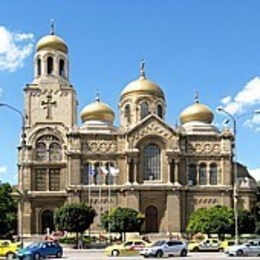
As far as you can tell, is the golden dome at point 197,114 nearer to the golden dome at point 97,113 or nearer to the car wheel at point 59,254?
the golden dome at point 97,113

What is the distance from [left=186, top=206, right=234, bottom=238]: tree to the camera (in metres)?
73.0

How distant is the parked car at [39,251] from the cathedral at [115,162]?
1236 inches

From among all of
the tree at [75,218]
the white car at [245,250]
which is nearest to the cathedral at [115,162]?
the tree at [75,218]

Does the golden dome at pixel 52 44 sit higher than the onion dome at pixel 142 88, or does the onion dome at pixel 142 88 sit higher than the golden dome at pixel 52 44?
the golden dome at pixel 52 44

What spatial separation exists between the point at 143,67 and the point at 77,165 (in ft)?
62.5

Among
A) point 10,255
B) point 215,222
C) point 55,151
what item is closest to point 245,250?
point 10,255

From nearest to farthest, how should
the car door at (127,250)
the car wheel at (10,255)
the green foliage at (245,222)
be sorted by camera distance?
the car wheel at (10,255) → the car door at (127,250) → the green foliage at (245,222)

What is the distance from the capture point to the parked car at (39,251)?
1870 inches

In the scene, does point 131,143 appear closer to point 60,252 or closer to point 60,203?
point 60,203

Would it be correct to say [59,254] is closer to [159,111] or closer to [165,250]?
[165,250]

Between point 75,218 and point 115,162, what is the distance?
52.4 feet

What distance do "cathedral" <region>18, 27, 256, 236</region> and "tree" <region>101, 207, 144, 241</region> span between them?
7056mm

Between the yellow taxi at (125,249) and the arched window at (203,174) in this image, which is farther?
the arched window at (203,174)

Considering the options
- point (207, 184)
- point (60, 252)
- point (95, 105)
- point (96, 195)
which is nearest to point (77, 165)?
point (96, 195)
